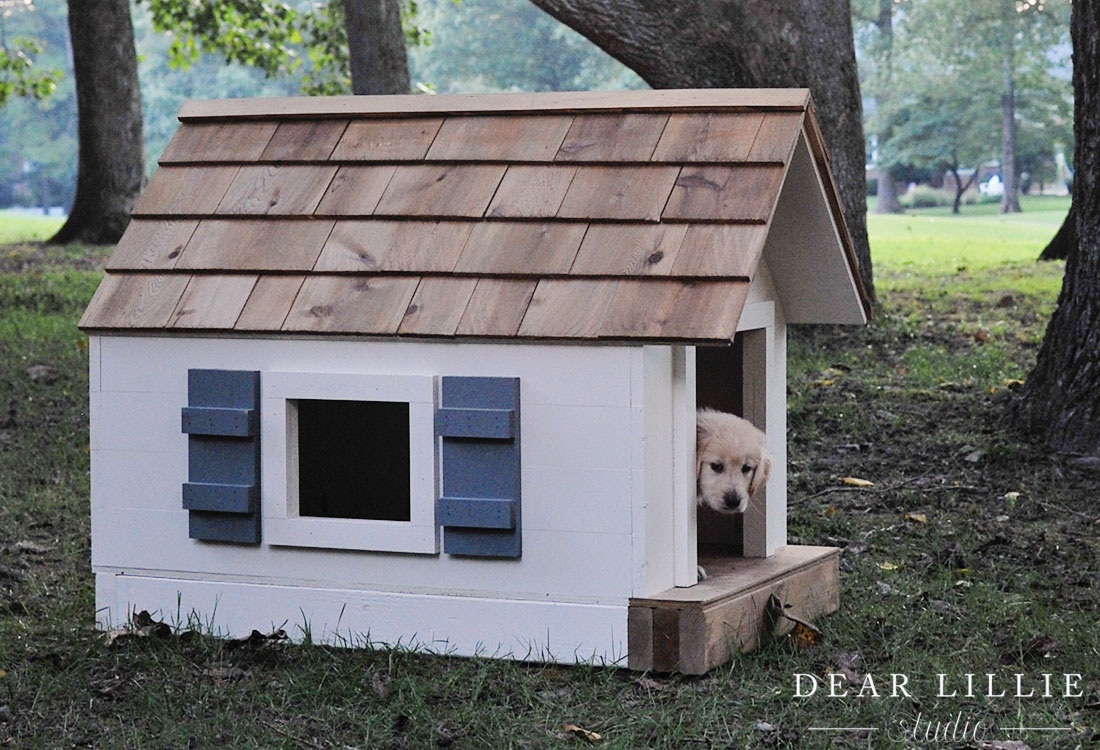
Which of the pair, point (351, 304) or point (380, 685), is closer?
point (380, 685)

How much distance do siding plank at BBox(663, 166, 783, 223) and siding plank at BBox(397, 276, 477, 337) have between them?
0.63 m

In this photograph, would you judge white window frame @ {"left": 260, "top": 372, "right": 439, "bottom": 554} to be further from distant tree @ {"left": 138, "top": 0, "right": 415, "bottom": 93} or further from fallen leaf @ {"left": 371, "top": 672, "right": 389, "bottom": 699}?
distant tree @ {"left": 138, "top": 0, "right": 415, "bottom": 93}

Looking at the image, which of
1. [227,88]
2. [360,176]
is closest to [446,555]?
[360,176]

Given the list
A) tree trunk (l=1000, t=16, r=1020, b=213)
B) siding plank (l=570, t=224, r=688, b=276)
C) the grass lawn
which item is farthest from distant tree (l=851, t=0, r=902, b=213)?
siding plank (l=570, t=224, r=688, b=276)

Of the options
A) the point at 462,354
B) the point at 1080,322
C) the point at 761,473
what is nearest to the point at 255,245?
the point at 462,354

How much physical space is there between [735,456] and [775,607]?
0.49 meters

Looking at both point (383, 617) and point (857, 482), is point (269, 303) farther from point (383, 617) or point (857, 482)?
point (857, 482)

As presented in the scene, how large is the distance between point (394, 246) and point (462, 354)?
0.44 metres

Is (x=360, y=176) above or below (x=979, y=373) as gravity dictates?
above

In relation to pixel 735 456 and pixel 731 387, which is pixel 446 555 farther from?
pixel 731 387

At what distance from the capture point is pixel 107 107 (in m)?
15.4

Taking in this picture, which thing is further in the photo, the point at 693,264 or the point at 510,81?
the point at 510,81

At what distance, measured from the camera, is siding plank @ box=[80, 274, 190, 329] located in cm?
440

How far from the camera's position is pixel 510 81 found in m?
48.8
